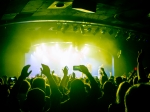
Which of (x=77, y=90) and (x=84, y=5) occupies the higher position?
(x=84, y=5)

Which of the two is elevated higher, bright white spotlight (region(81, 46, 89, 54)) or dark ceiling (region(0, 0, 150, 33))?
dark ceiling (region(0, 0, 150, 33))

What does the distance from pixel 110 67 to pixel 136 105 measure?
16.9 metres

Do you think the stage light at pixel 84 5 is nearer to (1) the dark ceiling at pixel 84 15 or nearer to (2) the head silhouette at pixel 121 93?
(1) the dark ceiling at pixel 84 15

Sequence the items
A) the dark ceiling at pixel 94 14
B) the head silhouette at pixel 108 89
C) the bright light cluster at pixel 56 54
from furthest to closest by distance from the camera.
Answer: the bright light cluster at pixel 56 54 → the dark ceiling at pixel 94 14 → the head silhouette at pixel 108 89

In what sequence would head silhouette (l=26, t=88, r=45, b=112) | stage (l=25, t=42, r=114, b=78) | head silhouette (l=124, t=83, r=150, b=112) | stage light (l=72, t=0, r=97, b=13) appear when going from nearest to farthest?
head silhouette (l=124, t=83, r=150, b=112)
head silhouette (l=26, t=88, r=45, b=112)
stage light (l=72, t=0, r=97, b=13)
stage (l=25, t=42, r=114, b=78)

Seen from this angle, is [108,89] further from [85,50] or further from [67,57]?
[67,57]

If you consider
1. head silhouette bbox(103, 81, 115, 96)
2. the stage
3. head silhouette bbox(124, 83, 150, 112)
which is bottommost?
the stage

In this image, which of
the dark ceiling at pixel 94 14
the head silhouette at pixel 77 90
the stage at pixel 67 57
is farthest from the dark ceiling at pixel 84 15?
the head silhouette at pixel 77 90

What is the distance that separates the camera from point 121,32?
1209 cm

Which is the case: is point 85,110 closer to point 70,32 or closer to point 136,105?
point 136,105

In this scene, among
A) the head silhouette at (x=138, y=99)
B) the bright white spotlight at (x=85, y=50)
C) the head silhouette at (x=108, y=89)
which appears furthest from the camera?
the bright white spotlight at (x=85, y=50)

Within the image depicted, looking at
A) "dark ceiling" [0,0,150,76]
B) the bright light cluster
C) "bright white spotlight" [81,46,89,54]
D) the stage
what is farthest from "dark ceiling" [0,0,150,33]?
"bright white spotlight" [81,46,89,54]

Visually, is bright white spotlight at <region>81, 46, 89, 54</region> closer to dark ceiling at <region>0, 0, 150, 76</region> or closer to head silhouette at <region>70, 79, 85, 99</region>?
dark ceiling at <region>0, 0, 150, 76</region>

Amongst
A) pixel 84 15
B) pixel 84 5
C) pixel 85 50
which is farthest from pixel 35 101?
pixel 85 50
